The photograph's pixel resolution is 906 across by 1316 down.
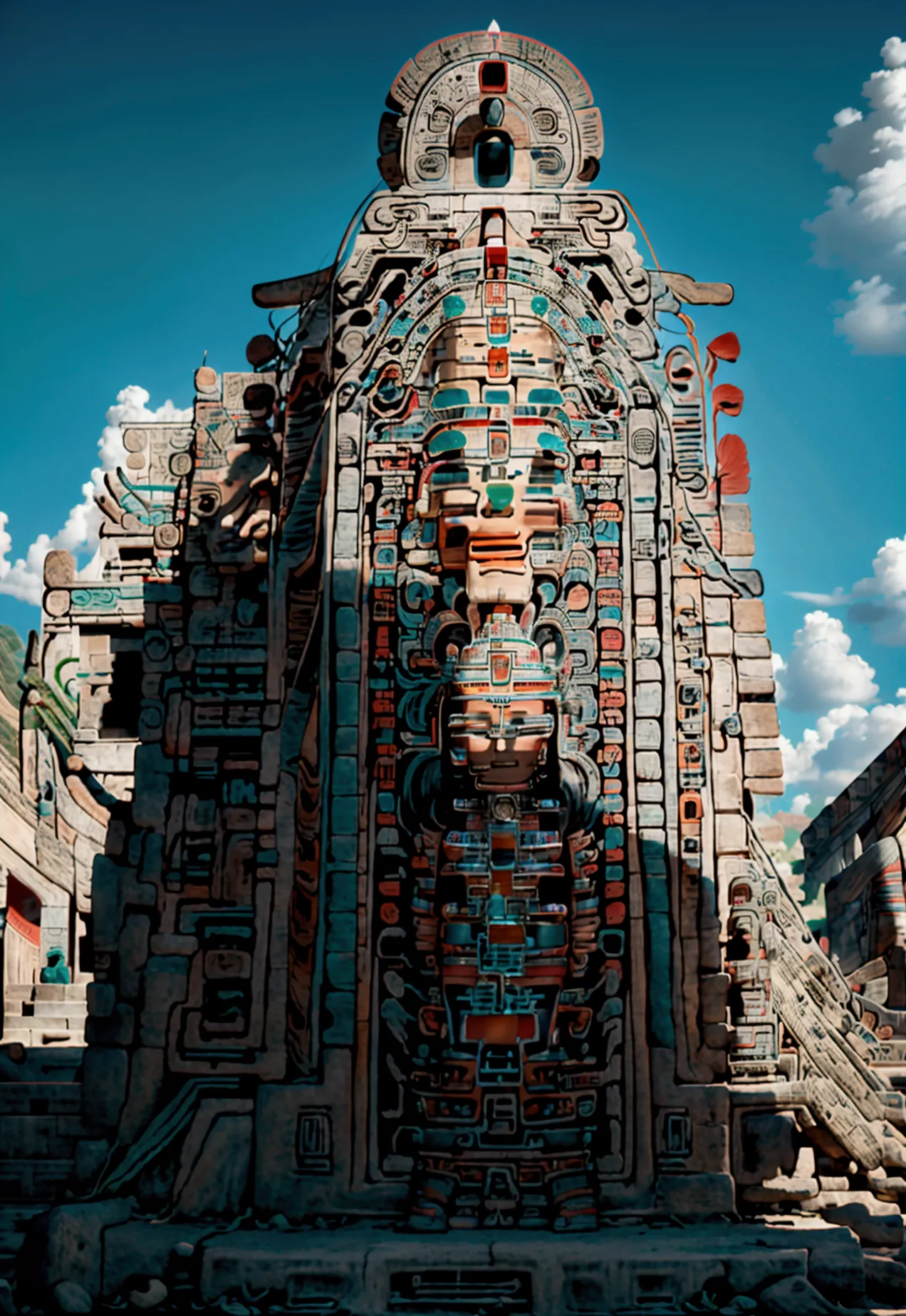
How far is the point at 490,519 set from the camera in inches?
346

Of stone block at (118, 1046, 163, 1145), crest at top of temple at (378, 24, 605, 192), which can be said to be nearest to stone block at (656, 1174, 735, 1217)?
stone block at (118, 1046, 163, 1145)

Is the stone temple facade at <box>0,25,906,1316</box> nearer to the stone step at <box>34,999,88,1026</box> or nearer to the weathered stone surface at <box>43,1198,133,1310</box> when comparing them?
the weathered stone surface at <box>43,1198,133,1310</box>

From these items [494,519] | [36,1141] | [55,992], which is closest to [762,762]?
[494,519]

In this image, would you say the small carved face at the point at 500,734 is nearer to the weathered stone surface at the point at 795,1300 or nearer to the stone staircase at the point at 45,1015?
the weathered stone surface at the point at 795,1300

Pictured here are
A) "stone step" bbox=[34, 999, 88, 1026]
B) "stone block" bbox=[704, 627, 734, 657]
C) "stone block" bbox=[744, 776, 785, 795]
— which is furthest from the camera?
"stone step" bbox=[34, 999, 88, 1026]

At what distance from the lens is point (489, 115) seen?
9906 millimetres

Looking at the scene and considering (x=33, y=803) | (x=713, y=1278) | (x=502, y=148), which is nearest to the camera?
(x=713, y=1278)

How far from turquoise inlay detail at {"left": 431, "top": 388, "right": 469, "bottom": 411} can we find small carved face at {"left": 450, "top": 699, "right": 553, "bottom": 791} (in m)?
1.91

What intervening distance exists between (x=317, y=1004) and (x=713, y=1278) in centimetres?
276

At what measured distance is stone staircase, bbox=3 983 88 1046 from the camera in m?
13.0

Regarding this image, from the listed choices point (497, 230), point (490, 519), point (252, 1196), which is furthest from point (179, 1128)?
point (497, 230)

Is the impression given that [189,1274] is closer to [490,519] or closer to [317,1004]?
[317,1004]

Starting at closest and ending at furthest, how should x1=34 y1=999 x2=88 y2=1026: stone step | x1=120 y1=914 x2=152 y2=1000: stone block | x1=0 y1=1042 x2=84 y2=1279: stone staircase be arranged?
x1=120 y1=914 x2=152 y2=1000: stone block, x1=0 y1=1042 x2=84 y2=1279: stone staircase, x1=34 y1=999 x2=88 y2=1026: stone step

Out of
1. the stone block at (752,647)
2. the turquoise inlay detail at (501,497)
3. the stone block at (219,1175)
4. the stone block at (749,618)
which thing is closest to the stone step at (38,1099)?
the stone block at (219,1175)
